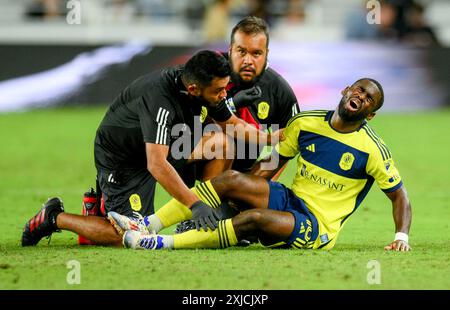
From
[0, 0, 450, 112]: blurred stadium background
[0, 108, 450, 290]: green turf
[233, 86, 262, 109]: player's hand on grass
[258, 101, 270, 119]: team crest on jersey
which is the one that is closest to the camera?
[0, 108, 450, 290]: green turf

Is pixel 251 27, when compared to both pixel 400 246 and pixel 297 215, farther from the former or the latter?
pixel 400 246

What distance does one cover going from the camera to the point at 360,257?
6.69 meters

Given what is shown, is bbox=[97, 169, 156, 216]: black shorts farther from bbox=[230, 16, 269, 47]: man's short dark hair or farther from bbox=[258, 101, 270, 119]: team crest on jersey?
bbox=[230, 16, 269, 47]: man's short dark hair

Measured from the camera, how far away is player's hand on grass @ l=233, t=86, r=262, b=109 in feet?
26.1

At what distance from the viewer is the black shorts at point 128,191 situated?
7.66 m

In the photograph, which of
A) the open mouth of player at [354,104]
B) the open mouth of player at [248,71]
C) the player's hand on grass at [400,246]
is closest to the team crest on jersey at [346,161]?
the open mouth of player at [354,104]

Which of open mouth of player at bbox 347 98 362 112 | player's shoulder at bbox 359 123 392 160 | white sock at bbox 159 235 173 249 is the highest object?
open mouth of player at bbox 347 98 362 112

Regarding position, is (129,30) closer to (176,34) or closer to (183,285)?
(176,34)

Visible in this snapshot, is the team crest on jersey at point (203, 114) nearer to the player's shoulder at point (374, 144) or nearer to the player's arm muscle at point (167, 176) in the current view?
the player's arm muscle at point (167, 176)

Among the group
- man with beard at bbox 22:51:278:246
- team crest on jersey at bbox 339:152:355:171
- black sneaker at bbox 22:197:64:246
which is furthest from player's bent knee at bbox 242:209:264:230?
black sneaker at bbox 22:197:64:246

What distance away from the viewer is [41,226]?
727 centimetres

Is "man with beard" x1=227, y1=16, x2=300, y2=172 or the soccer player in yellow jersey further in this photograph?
"man with beard" x1=227, y1=16, x2=300, y2=172

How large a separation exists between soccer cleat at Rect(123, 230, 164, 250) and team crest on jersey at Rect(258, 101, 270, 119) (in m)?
1.93
